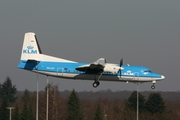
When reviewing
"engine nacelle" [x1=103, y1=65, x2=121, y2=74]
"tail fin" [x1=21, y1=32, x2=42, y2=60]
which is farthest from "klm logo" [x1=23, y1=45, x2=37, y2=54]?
"engine nacelle" [x1=103, y1=65, x2=121, y2=74]

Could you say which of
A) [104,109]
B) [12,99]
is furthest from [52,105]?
[12,99]

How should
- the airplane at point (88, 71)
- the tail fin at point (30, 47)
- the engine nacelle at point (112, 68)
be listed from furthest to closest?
1. the tail fin at point (30, 47)
2. the airplane at point (88, 71)
3. the engine nacelle at point (112, 68)

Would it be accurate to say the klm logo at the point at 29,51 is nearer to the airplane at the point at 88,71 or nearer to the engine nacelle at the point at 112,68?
the airplane at the point at 88,71

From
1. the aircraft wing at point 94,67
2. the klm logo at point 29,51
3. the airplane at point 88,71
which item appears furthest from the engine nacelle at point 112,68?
the klm logo at point 29,51

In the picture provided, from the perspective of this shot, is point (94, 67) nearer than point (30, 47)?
Yes

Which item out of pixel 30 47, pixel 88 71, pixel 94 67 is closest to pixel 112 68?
pixel 94 67

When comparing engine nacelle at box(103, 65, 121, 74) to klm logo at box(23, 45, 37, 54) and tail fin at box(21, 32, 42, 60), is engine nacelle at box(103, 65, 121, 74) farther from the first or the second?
klm logo at box(23, 45, 37, 54)

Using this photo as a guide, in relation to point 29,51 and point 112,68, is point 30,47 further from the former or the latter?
point 112,68

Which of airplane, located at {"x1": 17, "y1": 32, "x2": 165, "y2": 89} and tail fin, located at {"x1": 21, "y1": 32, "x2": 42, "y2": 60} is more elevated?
tail fin, located at {"x1": 21, "y1": 32, "x2": 42, "y2": 60}

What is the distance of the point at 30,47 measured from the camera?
72875 mm

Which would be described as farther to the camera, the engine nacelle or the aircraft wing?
the engine nacelle

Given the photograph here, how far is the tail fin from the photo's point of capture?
72312 millimetres

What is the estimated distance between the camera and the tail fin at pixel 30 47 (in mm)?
72312

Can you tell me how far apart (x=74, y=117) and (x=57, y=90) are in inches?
359
